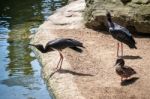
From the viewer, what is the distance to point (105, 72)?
10.7m

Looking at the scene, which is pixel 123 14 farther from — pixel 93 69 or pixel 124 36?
pixel 93 69

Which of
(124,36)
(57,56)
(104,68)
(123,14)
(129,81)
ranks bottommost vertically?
(57,56)

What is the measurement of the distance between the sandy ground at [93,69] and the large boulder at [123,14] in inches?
13.5

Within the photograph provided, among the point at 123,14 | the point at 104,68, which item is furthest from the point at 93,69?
the point at 123,14

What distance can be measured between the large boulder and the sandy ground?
343 millimetres

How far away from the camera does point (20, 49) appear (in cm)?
1462

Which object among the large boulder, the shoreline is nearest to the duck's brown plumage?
the shoreline

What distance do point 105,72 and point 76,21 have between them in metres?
5.79

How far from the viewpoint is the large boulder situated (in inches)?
539

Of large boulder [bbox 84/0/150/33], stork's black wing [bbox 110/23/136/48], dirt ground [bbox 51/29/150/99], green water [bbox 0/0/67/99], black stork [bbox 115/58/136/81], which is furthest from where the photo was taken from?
large boulder [bbox 84/0/150/33]

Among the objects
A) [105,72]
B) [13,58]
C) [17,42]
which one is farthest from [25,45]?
[105,72]

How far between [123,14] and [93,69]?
355 centimetres

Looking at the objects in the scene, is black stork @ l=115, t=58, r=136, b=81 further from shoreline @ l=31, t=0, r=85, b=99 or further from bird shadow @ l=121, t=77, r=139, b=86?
shoreline @ l=31, t=0, r=85, b=99

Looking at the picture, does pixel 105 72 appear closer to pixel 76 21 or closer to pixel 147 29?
pixel 147 29
